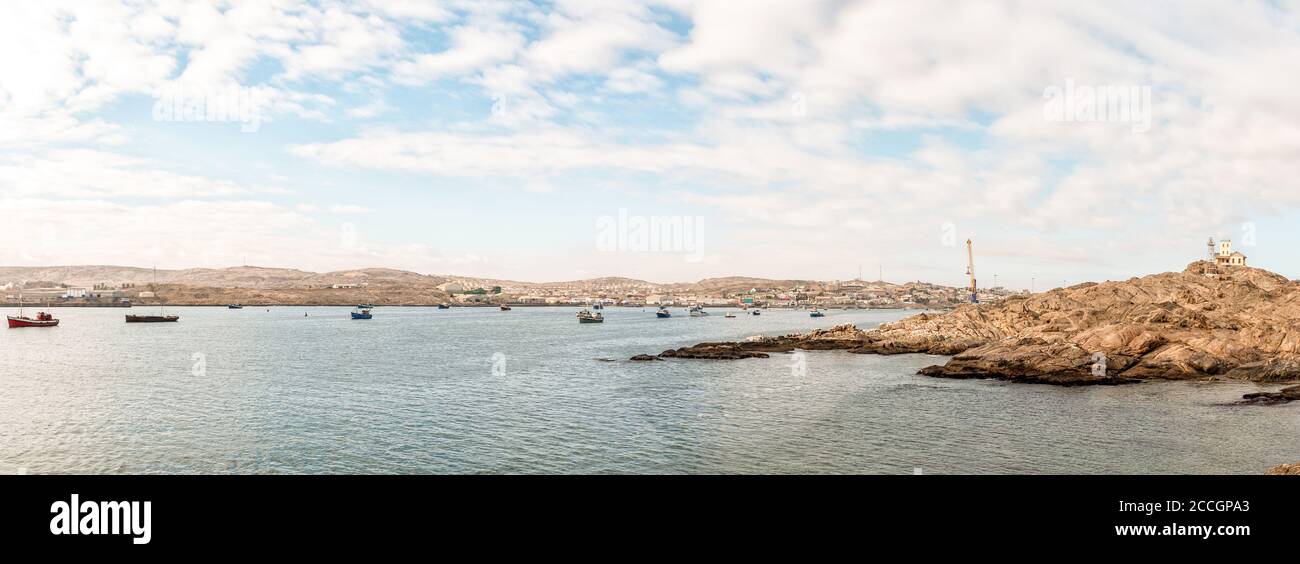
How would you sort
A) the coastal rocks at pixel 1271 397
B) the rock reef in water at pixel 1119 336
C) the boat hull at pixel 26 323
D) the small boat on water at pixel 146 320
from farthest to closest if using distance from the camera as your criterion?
the small boat on water at pixel 146 320
the boat hull at pixel 26 323
the rock reef in water at pixel 1119 336
the coastal rocks at pixel 1271 397

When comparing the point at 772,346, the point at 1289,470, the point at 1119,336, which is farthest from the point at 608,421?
the point at 772,346

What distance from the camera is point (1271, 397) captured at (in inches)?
1817

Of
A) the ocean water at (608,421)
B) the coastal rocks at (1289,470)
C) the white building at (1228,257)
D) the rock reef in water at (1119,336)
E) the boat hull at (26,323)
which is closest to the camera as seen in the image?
the coastal rocks at (1289,470)

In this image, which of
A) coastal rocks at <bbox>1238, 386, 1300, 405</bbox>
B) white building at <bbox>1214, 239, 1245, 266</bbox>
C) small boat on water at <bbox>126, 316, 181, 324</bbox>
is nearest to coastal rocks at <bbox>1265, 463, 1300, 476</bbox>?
coastal rocks at <bbox>1238, 386, 1300, 405</bbox>

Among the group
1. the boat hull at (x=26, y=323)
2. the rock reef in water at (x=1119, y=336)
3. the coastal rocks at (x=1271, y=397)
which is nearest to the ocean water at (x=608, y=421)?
the coastal rocks at (x=1271, y=397)

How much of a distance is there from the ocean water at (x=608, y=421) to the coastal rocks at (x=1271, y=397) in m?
1.30

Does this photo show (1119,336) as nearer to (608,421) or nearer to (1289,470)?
(1289,470)

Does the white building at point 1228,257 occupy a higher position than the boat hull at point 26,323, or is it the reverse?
the white building at point 1228,257

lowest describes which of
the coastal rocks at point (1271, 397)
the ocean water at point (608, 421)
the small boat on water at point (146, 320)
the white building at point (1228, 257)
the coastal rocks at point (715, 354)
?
the ocean water at point (608, 421)

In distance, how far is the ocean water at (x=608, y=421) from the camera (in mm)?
32594

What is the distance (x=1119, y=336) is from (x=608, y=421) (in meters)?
52.3

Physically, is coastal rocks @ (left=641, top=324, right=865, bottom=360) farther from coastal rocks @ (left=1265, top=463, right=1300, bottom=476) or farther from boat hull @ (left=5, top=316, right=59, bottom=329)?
boat hull @ (left=5, top=316, right=59, bottom=329)

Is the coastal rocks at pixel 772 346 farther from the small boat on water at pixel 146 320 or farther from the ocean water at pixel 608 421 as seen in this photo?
the small boat on water at pixel 146 320
